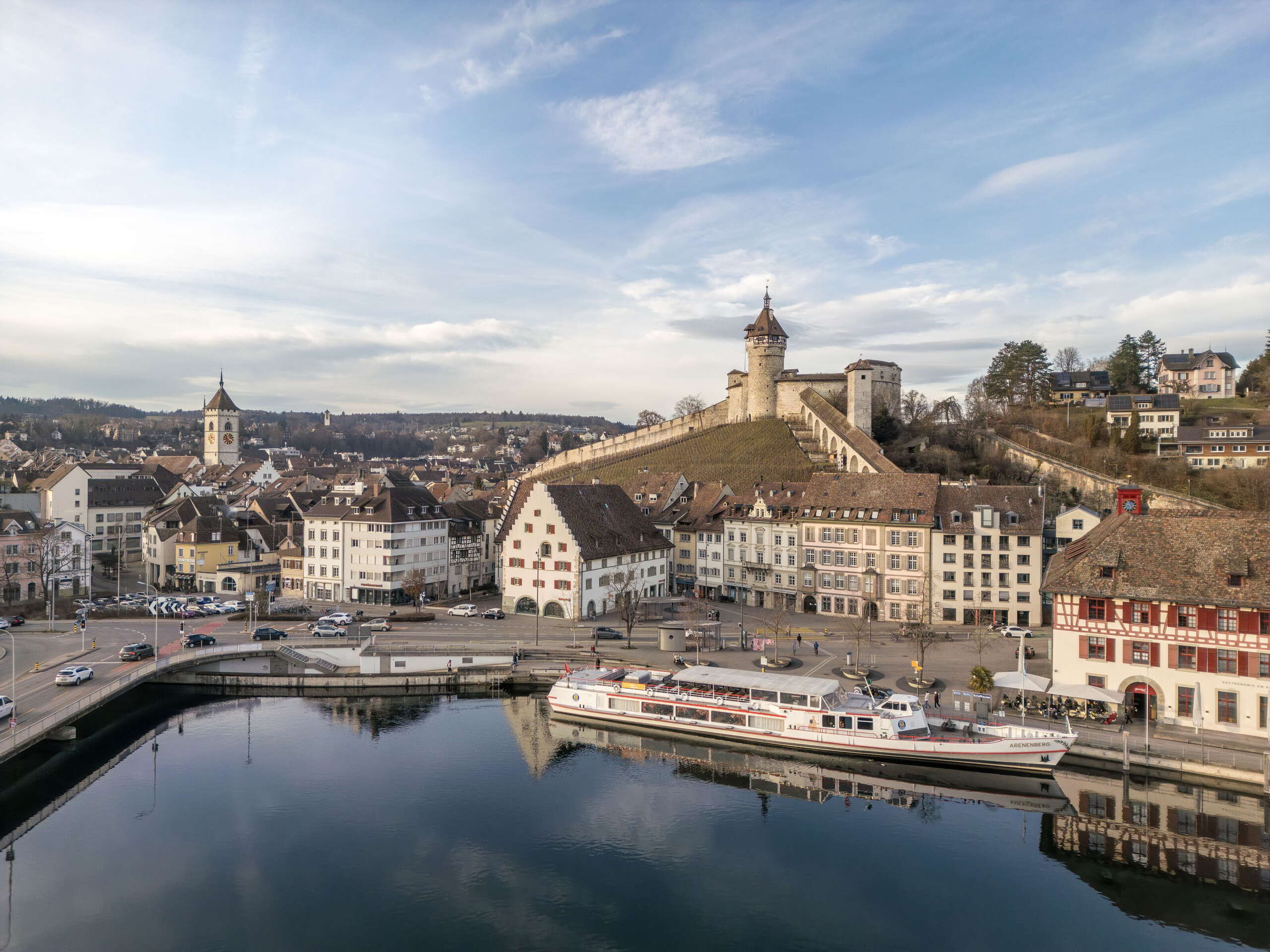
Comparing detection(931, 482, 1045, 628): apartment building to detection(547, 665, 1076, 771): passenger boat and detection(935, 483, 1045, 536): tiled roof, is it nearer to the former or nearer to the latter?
detection(935, 483, 1045, 536): tiled roof

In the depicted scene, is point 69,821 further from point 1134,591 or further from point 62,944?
point 1134,591

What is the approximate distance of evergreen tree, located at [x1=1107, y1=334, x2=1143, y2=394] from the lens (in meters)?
107

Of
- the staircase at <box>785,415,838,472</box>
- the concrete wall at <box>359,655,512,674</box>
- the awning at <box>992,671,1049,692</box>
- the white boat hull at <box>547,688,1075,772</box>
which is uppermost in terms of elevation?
the staircase at <box>785,415,838,472</box>

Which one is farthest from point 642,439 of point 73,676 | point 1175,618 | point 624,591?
point 1175,618

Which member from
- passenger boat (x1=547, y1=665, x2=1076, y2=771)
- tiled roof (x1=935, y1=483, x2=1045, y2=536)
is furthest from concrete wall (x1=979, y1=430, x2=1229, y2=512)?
passenger boat (x1=547, y1=665, x2=1076, y2=771)

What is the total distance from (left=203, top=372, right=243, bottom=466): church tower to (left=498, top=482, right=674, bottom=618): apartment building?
12685 cm

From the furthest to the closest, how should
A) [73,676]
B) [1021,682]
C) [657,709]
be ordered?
1. [657,709]
2. [73,676]
3. [1021,682]

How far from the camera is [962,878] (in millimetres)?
29312

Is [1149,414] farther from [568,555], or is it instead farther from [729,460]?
[568,555]

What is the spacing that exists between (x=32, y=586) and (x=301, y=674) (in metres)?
40.0

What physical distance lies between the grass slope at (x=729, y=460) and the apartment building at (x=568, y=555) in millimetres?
26117

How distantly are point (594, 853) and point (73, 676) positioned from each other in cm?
3426

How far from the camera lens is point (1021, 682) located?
138 ft

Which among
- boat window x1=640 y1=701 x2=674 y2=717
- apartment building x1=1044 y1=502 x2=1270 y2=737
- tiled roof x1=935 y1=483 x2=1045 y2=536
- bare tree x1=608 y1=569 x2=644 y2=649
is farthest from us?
bare tree x1=608 y1=569 x2=644 y2=649
